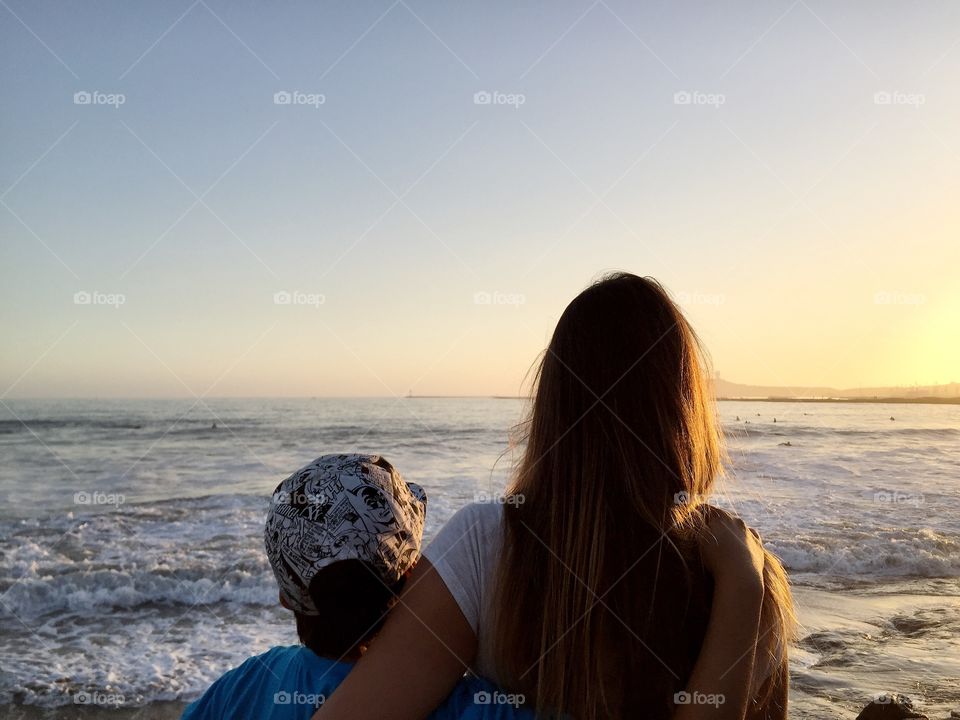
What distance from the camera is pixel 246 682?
1.63 meters

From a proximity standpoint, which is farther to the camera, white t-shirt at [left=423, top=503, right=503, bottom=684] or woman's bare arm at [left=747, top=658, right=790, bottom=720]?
woman's bare arm at [left=747, top=658, right=790, bottom=720]

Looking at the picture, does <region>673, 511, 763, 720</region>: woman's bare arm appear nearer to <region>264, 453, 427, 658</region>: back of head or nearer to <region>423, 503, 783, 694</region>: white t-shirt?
<region>423, 503, 783, 694</region>: white t-shirt

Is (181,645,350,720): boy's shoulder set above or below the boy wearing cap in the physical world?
below

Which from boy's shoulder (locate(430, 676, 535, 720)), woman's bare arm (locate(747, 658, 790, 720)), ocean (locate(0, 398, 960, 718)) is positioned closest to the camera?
boy's shoulder (locate(430, 676, 535, 720))

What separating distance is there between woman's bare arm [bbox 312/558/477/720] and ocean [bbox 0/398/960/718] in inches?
14.1

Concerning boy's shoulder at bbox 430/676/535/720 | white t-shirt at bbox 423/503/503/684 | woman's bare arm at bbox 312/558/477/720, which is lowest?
boy's shoulder at bbox 430/676/535/720

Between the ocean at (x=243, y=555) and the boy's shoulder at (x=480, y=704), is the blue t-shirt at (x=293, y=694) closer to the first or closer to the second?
the boy's shoulder at (x=480, y=704)

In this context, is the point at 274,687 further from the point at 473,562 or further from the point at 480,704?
the point at 473,562

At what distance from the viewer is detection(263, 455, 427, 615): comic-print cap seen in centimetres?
140

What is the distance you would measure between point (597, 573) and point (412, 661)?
0.35 meters

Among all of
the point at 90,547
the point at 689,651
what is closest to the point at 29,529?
the point at 90,547

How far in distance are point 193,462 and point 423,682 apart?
17.2 m

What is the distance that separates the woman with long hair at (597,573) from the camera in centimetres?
136

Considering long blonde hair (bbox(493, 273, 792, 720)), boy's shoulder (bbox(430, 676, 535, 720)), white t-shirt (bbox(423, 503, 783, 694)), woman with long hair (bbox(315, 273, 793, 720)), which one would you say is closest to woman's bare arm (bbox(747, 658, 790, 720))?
woman with long hair (bbox(315, 273, 793, 720))
